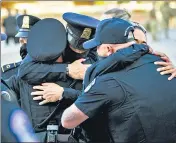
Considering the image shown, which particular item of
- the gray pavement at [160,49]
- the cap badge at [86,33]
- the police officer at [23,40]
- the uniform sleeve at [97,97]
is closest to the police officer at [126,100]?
the uniform sleeve at [97,97]

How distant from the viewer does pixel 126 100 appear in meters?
2.49

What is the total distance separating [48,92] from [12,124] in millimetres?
1378

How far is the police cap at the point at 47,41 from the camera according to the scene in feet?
9.68

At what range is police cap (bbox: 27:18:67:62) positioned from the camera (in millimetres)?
2951

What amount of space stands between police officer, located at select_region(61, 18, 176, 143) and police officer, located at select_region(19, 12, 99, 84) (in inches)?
14.4

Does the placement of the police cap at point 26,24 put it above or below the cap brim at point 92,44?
below

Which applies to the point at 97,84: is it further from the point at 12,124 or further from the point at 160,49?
the point at 160,49

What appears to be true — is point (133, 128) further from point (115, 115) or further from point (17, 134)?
point (17, 134)

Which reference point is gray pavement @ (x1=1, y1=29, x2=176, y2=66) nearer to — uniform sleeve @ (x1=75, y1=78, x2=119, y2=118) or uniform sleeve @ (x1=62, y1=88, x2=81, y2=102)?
uniform sleeve @ (x1=62, y1=88, x2=81, y2=102)

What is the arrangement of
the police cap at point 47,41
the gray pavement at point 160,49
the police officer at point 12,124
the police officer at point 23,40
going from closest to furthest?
1. the police officer at point 12,124
2. the police cap at point 47,41
3. the police officer at point 23,40
4. the gray pavement at point 160,49

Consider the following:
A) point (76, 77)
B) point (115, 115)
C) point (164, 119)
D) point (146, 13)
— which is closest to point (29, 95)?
point (76, 77)

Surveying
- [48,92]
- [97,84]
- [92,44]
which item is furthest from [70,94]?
[97,84]

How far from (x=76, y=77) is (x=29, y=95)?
1.07 feet

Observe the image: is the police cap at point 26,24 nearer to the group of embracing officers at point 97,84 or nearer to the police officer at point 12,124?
the group of embracing officers at point 97,84
